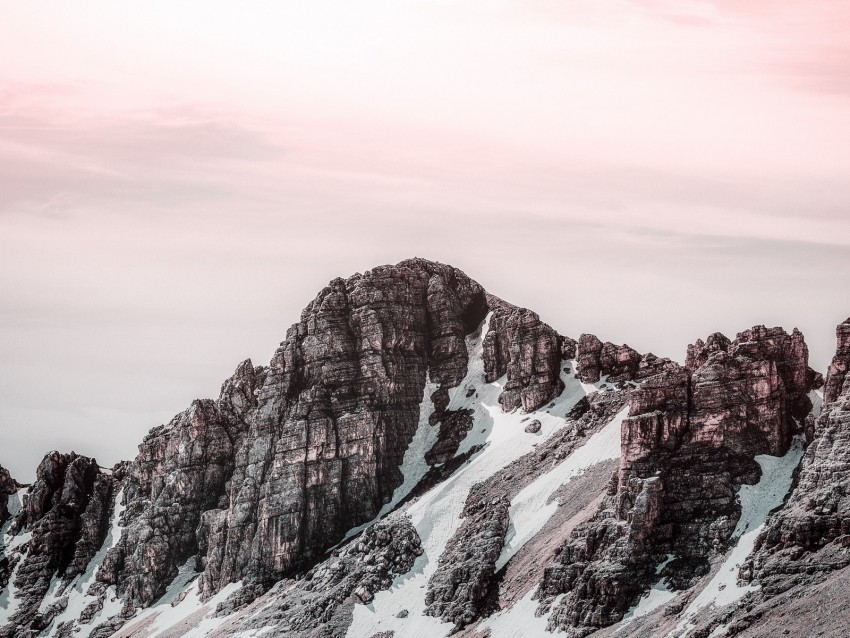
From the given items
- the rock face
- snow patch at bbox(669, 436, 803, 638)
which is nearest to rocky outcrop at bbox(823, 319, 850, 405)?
the rock face

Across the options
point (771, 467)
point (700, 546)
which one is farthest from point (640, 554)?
point (771, 467)

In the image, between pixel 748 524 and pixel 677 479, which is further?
pixel 677 479

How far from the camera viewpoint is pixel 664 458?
635 feet

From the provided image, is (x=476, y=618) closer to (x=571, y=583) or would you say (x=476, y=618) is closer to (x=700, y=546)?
Result: (x=571, y=583)

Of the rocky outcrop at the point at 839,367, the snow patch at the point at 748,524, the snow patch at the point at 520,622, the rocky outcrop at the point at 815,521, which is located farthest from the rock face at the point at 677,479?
the rocky outcrop at the point at 815,521

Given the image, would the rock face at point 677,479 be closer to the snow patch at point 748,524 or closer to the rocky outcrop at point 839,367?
the snow patch at point 748,524

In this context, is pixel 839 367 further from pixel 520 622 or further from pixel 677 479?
pixel 520 622

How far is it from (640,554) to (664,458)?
14882 mm

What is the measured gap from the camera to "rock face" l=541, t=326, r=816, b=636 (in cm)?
18200

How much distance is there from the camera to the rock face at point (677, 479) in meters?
182

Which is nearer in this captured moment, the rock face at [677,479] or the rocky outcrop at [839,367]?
the rock face at [677,479]

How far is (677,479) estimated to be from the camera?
625ft

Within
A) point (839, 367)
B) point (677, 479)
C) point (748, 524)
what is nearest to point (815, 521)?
point (748, 524)

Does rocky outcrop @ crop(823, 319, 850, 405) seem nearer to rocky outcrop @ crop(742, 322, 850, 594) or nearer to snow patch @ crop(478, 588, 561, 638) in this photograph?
rocky outcrop @ crop(742, 322, 850, 594)
